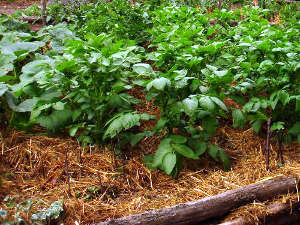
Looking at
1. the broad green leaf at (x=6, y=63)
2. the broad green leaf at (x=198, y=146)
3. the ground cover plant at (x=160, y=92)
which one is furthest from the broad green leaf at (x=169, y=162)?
the broad green leaf at (x=6, y=63)

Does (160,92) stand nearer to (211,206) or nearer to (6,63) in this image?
(211,206)

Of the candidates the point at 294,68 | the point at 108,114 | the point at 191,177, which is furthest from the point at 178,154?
the point at 294,68

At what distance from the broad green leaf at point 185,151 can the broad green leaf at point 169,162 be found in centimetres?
6

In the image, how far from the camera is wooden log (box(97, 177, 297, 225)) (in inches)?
75.7

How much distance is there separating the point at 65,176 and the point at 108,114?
554mm

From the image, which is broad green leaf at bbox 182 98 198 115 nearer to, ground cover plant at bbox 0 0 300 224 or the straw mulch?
ground cover plant at bbox 0 0 300 224

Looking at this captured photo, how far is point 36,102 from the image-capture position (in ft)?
8.62

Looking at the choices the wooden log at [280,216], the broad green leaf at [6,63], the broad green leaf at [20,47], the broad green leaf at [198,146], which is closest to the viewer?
the wooden log at [280,216]

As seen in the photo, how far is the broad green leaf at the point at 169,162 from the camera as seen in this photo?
2.27 metres

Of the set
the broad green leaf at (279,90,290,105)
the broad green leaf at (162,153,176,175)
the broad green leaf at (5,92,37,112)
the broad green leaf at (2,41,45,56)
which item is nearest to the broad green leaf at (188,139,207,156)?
the broad green leaf at (162,153,176,175)

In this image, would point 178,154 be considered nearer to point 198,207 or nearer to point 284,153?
point 198,207

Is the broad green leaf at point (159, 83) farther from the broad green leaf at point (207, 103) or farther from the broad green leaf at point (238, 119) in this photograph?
the broad green leaf at point (238, 119)

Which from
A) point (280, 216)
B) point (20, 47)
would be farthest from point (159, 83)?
point (20, 47)

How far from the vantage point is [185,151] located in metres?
2.36
